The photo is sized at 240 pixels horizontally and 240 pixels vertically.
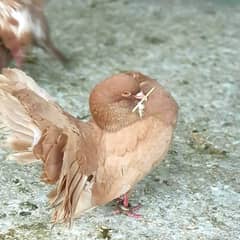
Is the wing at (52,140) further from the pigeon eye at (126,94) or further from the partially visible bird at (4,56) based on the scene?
the partially visible bird at (4,56)

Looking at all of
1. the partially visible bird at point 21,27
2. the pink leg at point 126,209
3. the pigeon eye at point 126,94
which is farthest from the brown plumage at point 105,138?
the partially visible bird at point 21,27

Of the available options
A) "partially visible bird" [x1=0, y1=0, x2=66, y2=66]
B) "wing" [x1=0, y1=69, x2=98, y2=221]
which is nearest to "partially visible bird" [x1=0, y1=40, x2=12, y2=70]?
"partially visible bird" [x1=0, y1=0, x2=66, y2=66]

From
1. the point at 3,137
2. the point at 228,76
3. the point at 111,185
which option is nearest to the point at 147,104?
the point at 111,185

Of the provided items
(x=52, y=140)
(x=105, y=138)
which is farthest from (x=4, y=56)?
(x=52, y=140)

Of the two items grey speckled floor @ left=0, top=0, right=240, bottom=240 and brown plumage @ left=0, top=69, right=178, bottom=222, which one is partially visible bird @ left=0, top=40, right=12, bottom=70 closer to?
grey speckled floor @ left=0, top=0, right=240, bottom=240

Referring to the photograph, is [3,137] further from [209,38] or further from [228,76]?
[209,38]

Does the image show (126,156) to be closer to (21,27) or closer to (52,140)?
(52,140)
